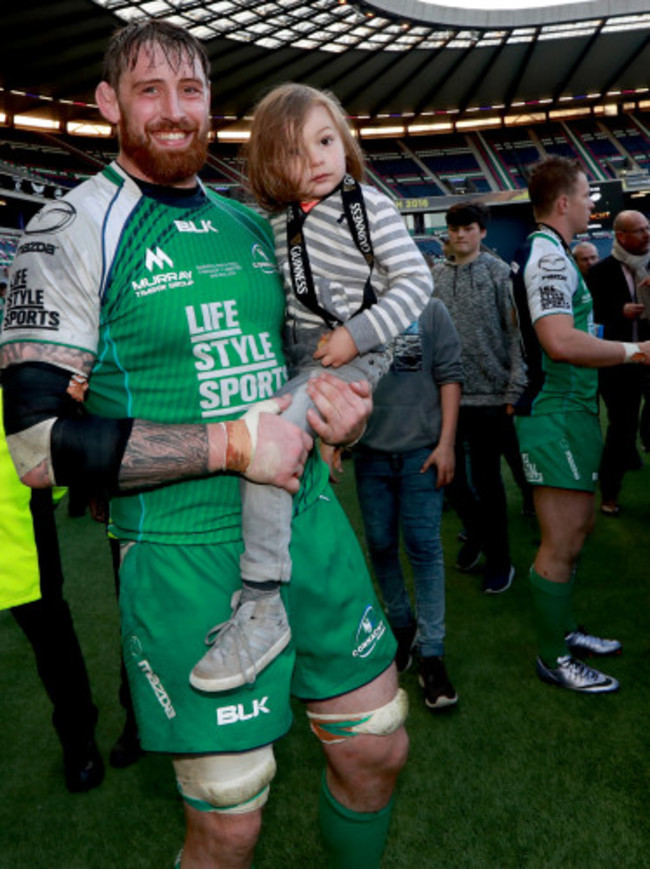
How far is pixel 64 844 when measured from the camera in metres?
2.15

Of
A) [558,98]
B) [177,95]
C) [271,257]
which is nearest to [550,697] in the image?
[271,257]

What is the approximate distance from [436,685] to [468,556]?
1490mm

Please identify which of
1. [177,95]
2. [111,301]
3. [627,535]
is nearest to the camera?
[111,301]

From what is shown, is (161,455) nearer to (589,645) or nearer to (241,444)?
(241,444)

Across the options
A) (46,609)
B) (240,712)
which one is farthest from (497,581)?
(240,712)

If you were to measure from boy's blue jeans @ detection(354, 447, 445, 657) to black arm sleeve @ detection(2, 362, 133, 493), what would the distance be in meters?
1.75

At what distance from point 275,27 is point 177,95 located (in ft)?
81.0

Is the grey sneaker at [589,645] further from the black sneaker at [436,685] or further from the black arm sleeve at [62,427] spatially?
the black arm sleeve at [62,427]

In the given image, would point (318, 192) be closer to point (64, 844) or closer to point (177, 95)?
point (177, 95)

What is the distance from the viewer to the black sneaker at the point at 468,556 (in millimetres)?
4051

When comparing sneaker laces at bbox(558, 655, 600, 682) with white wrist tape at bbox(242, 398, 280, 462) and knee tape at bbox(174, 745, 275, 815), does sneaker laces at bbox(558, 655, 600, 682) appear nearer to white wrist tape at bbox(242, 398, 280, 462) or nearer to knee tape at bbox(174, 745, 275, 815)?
knee tape at bbox(174, 745, 275, 815)

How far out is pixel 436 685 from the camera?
268 centimetres

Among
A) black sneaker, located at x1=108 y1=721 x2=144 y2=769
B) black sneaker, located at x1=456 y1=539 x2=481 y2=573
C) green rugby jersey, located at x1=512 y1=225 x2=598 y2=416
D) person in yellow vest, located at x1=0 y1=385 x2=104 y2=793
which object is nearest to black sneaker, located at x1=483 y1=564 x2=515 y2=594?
black sneaker, located at x1=456 y1=539 x2=481 y2=573

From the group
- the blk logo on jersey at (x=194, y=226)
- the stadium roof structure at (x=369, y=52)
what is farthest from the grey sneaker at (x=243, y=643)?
the stadium roof structure at (x=369, y=52)
